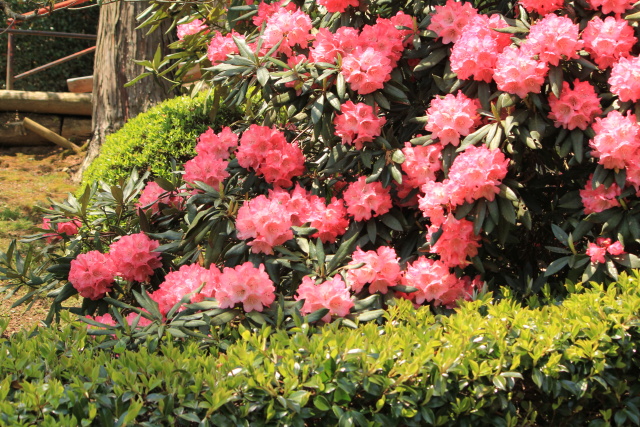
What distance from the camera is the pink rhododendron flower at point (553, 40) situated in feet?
8.96

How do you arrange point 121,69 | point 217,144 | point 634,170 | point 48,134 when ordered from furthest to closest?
point 48,134 → point 121,69 → point 217,144 → point 634,170

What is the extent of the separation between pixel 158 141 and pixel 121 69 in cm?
256

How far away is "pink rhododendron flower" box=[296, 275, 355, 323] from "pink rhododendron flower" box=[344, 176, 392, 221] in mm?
470

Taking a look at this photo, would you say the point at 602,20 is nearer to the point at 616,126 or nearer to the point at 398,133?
the point at 616,126

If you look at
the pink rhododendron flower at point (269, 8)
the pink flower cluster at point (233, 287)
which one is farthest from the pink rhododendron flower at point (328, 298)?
the pink rhododendron flower at point (269, 8)

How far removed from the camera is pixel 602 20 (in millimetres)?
2943

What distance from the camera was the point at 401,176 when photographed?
2.99 m

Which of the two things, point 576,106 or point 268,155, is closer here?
point 576,106

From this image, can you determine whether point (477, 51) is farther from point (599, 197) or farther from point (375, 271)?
point (375, 271)

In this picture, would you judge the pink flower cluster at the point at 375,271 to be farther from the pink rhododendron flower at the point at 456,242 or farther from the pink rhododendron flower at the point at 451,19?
the pink rhododendron flower at the point at 451,19

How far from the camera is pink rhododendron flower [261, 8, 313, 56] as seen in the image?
325 centimetres

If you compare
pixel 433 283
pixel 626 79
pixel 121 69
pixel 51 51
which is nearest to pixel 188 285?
pixel 433 283

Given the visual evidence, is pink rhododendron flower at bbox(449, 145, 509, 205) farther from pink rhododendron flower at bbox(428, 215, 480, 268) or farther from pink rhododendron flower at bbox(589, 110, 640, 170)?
pink rhododendron flower at bbox(589, 110, 640, 170)

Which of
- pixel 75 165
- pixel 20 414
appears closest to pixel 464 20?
pixel 20 414
